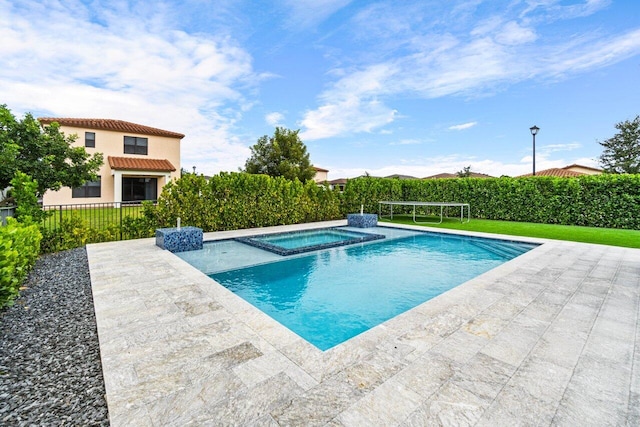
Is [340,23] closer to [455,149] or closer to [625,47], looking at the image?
[625,47]

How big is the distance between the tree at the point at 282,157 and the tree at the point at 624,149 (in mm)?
33102

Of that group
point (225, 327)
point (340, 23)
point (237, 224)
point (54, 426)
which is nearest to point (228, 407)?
point (54, 426)

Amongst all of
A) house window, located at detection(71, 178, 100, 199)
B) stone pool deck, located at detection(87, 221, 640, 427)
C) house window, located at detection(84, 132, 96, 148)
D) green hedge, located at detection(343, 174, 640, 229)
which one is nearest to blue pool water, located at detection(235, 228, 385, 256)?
stone pool deck, located at detection(87, 221, 640, 427)

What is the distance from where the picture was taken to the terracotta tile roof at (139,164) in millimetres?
21141

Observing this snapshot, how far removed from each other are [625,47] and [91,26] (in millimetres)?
19387

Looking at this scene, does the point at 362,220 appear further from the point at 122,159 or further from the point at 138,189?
the point at 122,159

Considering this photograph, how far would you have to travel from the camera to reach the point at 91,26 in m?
9.37

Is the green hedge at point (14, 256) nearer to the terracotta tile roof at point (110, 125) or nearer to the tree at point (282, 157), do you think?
the terracotta tile roof at point (110, 125)

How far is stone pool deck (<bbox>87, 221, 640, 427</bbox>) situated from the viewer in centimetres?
199

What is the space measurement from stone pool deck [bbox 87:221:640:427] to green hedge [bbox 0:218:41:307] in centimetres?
95

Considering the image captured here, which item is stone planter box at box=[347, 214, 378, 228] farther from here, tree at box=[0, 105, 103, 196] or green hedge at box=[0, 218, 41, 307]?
green hedge at box=[0, 218, 41, 307]

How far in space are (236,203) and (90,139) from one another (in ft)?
56.7

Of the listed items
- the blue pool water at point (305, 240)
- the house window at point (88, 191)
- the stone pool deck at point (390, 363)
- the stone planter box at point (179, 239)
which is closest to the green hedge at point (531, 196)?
the blue pool water at point (305, 240)

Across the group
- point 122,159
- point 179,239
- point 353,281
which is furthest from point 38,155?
point 122,159
